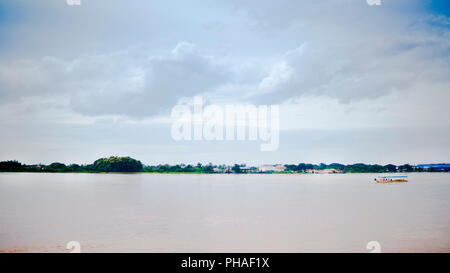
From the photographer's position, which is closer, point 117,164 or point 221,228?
point 221,228

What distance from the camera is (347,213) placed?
76.0ft

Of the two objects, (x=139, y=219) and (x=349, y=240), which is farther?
(x=139, y=219)

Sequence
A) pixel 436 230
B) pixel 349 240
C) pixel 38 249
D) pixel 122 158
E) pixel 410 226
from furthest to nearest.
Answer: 1. pixel 122 158
2. pixel 410 226
3. pixel 436 230
4. pixel 349 240
5. pixel 38 249

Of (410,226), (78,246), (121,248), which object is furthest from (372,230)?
(78,246)

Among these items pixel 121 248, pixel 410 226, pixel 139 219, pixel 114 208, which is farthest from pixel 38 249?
pixel 410 226

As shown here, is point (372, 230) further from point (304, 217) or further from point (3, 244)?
point (3, 244)

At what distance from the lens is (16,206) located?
25.9m

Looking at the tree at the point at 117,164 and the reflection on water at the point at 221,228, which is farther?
the tree at the point at 117,164

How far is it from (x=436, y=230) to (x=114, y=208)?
19807 mm

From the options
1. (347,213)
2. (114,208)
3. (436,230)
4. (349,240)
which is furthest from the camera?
(114,208)

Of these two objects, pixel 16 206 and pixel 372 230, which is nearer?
pixel 372 230

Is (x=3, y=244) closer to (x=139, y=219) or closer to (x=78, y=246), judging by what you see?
(x=78, y=246)

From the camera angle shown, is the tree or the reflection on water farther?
the tree

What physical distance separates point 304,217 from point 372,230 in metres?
4.51
